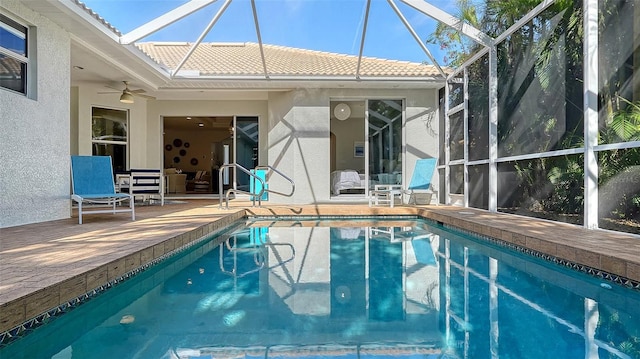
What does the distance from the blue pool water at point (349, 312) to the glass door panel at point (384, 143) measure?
5072mm

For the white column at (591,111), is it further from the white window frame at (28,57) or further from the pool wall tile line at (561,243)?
the white window frame at (28,57)

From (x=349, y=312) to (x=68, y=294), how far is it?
72.5 inches

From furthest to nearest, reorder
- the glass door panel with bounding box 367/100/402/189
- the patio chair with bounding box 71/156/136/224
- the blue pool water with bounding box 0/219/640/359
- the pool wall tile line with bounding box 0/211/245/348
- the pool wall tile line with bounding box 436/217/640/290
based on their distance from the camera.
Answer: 1. the glass door panel with bounding box 367/100/402/189
2. the patio chair with bounding box 71/156/136/224
3. the pool wall tile line with bounding box 436/217/640/290
4. the blue pool water with bounding box 0/219/640/359
5. the pool wall tile line with bounding box 0/211/245/348

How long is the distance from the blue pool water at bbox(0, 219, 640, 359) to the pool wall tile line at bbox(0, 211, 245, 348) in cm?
6

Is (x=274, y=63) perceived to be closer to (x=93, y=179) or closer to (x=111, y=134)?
(x=111, y=134)

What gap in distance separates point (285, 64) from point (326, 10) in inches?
65.0

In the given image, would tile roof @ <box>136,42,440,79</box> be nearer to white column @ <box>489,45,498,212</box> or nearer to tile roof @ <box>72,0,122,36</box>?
tile roof @ <box>72,0,122,36</box>

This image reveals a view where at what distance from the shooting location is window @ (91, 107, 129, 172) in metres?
9.83

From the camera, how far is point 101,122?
9.95m

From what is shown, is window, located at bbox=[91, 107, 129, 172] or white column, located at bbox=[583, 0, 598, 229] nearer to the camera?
white column, located at bbox=[583, 0, 598, 229]

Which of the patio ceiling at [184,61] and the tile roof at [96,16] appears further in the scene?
the patio ceiling at [184,61]

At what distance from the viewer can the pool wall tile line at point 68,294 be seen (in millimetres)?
2088

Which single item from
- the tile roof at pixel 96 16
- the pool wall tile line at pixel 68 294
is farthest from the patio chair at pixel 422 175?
the tile roof at pixel 96 16

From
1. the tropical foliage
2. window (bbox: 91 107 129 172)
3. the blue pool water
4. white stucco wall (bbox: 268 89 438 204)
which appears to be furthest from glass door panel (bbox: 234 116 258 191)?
the blue pool water
